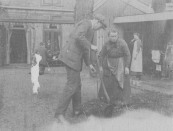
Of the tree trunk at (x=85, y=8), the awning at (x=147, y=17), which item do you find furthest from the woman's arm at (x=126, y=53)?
the awning at (x=147, y=17)

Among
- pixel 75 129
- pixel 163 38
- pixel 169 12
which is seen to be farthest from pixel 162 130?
pixel 163 38

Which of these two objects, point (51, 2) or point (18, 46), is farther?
point (51, 2)

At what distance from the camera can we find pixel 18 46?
16.8 m

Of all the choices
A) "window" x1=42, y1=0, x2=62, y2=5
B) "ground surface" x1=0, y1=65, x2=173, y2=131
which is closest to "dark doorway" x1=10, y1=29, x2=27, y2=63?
"window" x1=42, y1=0, x2=62, y2=5

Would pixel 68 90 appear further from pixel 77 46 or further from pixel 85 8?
pixel 85 8

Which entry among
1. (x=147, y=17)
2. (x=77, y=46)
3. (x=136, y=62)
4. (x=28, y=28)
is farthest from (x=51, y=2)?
(x=77, y=46)

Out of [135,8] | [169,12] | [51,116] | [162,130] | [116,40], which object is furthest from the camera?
[135,8]

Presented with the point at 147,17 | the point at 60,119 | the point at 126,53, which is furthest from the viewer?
the point at 147,17

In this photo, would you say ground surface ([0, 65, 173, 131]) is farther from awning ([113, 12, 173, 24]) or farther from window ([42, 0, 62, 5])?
window ([42, 0, 62, 5])

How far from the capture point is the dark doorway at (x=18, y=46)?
16530 mm

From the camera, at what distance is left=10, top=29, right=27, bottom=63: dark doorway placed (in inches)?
651

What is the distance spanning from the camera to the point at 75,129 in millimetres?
3961

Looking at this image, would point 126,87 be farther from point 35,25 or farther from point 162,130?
point 35,25

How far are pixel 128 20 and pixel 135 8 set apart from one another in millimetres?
770
